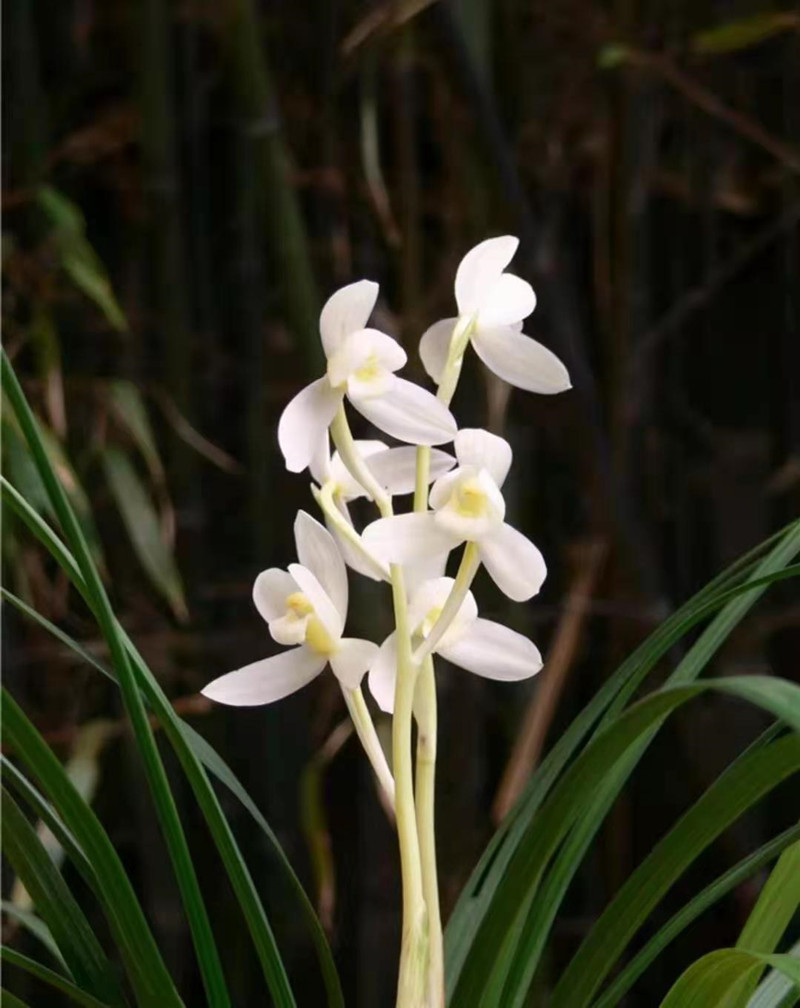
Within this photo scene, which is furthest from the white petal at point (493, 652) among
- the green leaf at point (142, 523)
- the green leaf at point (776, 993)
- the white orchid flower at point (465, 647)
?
the green leaf at point (142, 523)

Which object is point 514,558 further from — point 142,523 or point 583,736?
point 142,523

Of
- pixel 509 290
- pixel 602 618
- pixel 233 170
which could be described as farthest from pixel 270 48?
pixel 509 290

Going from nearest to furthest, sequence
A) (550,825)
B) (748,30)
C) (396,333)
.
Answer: (550,825) → (748,30) → (396,333)

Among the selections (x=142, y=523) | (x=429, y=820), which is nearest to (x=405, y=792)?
(x=429, y=820)

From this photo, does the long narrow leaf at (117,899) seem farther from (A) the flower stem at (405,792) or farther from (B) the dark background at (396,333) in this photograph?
(B) the dark background at (396,333)

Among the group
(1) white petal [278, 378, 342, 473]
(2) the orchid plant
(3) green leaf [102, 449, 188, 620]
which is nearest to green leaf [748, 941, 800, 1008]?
(2) the orchid plant

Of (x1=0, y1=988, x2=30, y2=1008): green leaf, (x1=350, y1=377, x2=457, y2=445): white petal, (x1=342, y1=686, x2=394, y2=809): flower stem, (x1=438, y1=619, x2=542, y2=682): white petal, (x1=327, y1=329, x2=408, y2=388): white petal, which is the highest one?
(x1=327, y1=329, x2=408, y2=388): white petal

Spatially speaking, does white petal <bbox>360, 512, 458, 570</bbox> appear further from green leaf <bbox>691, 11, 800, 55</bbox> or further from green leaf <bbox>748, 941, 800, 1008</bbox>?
green leaf <bbox>691, 11, 800, 55</bbox>

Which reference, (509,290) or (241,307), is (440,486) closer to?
(509,290)
